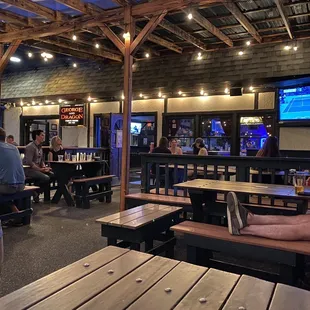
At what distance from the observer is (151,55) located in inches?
364

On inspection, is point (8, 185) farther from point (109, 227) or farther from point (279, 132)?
point (279, 132)

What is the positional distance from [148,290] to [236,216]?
139 centimetres

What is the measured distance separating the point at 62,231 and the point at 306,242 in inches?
130

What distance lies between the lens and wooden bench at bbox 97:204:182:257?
2.98 meters

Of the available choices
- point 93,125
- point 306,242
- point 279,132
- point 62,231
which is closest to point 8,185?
point 62,231

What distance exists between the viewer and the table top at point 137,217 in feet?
9.78

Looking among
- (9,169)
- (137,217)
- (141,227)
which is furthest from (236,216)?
(9,169)

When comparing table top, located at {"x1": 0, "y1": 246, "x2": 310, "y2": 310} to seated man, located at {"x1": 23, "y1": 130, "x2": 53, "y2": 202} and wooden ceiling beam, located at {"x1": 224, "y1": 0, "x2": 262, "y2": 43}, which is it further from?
seated man, located at {"x1": 23, "y1": 130, "x2": 53, "y2": 202}

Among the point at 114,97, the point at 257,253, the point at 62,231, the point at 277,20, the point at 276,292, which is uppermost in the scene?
the point at 277,20

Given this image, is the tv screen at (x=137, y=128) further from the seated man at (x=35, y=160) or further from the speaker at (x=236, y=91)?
the seated man at (x=35, y=160)

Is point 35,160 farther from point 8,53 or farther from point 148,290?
point 148,290

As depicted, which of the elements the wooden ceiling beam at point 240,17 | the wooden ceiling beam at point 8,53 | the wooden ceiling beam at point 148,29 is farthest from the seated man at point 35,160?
the wooden ceiling beam at point 240,17

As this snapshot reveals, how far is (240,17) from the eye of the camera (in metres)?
6.01

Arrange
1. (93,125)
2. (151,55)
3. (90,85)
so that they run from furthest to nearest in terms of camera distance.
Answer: (93,125) < (90,85) < (151,55)
